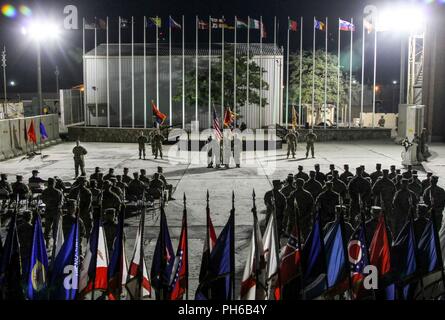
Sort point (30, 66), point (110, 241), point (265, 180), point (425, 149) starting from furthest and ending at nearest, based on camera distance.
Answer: point (30, 66)
point (425, 149)
point (265, 180)
point (110, 241)

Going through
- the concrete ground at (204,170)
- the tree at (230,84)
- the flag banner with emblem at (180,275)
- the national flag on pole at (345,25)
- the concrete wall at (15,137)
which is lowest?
the concrete ground at (204,170)

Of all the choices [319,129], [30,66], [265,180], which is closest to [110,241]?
[265,180]

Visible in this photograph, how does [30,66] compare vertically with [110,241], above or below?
above

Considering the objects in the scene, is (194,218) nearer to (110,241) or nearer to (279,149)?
(110,241)

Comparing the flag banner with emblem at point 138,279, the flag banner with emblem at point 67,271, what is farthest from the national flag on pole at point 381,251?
the flag banner with emblem at point 67,271

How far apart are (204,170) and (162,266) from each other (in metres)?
17.8

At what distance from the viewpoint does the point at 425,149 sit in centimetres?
2895

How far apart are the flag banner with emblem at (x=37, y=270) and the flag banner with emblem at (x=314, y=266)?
3.31 m

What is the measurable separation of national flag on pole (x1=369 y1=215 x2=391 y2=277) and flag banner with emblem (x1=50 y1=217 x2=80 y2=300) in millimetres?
3860

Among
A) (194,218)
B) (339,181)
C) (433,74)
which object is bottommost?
(194,218)

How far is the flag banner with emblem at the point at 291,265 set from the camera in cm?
729

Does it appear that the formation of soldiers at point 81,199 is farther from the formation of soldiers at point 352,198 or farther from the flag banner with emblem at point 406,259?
the flag banner with emblem at point 406,259

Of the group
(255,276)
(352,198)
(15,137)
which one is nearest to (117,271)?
(255,276)
